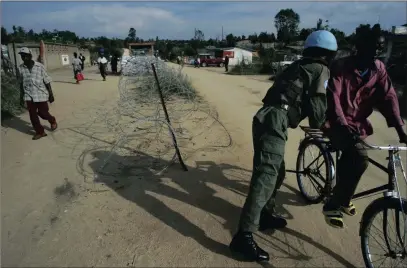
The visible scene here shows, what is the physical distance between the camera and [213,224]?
3.51m

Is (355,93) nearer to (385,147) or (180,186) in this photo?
(385,147)

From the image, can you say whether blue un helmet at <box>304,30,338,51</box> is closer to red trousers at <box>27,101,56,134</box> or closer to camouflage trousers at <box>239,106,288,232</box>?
camouflage trousers at <box>239,106,288,232</box>

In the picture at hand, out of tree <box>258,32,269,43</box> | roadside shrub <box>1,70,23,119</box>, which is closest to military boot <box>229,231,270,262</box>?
roadside shrub <box>1,70,23,119</box>

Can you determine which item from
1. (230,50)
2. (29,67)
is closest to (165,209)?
(29,67)

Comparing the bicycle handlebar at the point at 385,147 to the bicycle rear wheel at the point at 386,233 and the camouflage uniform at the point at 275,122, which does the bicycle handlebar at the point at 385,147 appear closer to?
the bicycle rear wheel at the point at 386,233

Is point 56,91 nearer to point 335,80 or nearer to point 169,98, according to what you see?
point 169,98

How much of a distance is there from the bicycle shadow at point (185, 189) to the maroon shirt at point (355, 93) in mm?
1260

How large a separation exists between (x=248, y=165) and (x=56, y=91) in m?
11.2

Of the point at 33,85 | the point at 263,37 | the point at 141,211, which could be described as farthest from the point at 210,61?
the point at 263,37

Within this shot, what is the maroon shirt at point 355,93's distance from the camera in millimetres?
2910

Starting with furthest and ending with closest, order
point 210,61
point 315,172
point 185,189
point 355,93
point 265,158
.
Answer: point 210,61 < point 185,189 < point 315,172 < point 355,93 < point 265,158

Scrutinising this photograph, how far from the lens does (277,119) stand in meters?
2.84

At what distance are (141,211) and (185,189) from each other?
72 centimetres

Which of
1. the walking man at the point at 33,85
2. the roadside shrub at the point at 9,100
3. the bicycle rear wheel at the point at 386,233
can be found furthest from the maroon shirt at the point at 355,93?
the roadside shrub at the point at 9,100
